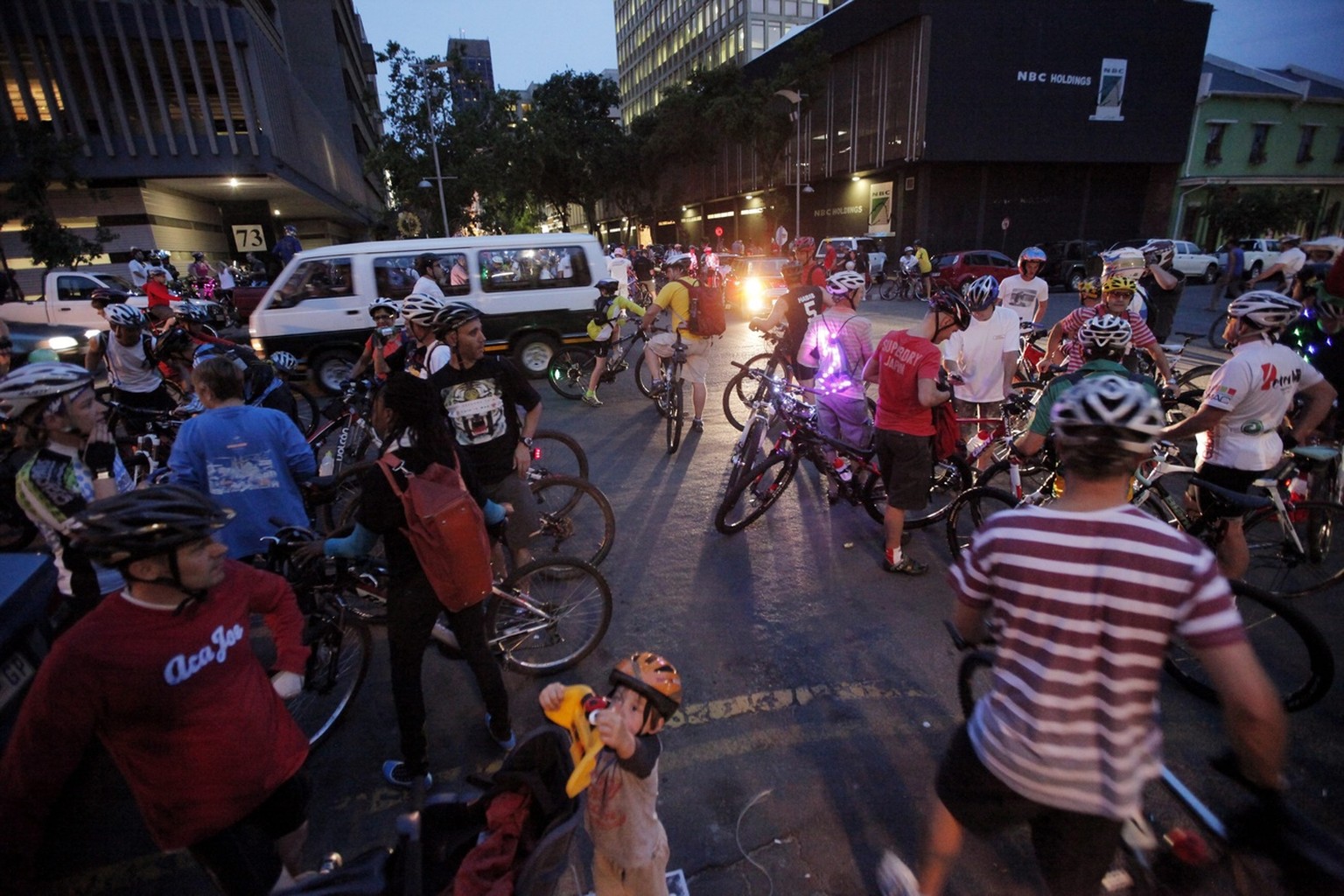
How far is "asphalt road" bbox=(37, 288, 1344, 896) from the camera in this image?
2.58m

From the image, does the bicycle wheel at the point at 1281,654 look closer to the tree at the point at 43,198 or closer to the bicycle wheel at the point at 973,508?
the bicycle wheel at the point at 973,508

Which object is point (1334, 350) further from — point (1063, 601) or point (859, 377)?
point (1063, 601)

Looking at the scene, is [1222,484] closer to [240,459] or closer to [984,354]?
[984,354]

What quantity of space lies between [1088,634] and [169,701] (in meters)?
2.43

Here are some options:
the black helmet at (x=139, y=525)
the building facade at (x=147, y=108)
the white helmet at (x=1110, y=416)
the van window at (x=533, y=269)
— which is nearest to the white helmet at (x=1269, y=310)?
the white helmet at (x=1110, y=416)

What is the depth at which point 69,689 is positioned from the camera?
165 centimetres

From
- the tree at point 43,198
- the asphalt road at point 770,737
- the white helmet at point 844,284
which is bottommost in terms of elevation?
the asphalt road at point 770,737

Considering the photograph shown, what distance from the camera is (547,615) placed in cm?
357

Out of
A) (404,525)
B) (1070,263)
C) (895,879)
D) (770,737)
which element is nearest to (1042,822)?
(895,879)

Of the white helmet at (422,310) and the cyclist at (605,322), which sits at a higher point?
the white helmet at (422,310)

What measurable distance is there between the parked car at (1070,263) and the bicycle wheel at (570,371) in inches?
778

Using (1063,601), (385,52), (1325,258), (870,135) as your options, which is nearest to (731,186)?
(870,135)

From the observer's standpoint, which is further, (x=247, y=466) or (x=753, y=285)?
(x=753, y=285)

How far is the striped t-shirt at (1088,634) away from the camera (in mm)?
1527
